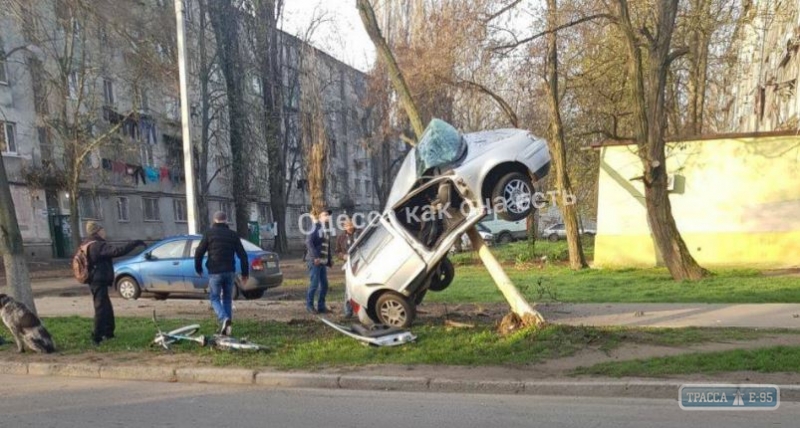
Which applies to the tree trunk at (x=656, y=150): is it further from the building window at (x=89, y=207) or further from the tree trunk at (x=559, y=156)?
the building window at (x=89, y=207)

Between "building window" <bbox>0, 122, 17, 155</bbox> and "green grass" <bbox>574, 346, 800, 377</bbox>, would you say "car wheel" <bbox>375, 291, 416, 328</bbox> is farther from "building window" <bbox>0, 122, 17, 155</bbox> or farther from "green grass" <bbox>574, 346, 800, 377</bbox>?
"building window" <bbox>0, 122, 17, 155</bbox>

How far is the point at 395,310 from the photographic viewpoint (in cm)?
783

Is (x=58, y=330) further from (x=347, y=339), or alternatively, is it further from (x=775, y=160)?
(x=775, y=160)

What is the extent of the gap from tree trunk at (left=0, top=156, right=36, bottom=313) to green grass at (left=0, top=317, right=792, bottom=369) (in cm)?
105

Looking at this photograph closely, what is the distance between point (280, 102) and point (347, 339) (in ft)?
A: 84.2

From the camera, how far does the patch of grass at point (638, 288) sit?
1027 cm

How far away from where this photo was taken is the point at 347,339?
7410 millimetres

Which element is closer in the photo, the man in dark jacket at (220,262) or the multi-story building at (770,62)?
the man in dark jacket at (220,262)

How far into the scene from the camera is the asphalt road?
4.68 m

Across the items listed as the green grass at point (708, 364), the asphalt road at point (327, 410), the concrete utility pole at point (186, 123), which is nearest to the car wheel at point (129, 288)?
the concrete utility pole at point (186, 123)

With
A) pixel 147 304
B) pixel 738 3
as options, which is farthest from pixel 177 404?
pixel 738 3

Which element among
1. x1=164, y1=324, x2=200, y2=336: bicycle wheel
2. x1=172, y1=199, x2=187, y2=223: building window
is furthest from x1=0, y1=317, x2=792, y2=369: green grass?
x1=172, y1=199, x2=187, y2=223: building window

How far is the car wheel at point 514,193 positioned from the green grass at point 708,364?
7.05 feet

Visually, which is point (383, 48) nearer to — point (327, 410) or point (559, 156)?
point (327, 410)
